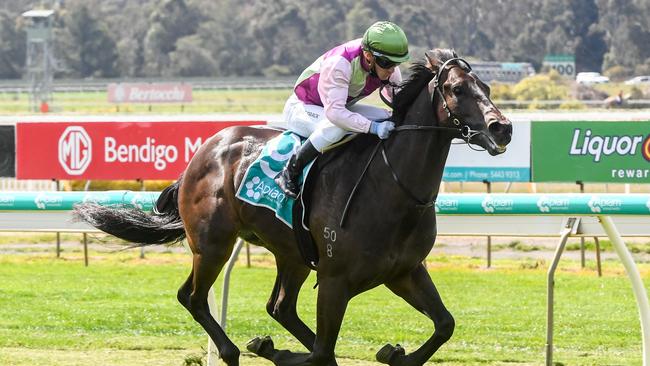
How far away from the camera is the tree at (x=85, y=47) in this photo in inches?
3356

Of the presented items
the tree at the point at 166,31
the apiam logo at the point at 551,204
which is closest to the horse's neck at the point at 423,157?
the apiam logo at the point at 551,204

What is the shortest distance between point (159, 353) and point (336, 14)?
259 feet

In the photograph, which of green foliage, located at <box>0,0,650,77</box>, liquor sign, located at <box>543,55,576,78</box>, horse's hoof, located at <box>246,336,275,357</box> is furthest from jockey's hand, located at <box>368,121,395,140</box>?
green foliage, located at <box>0,0,650,77</box>

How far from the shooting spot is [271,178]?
6.05 m

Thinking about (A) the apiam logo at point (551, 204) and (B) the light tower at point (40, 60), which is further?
(B) the light tower at point (40, 60)

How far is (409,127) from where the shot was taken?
5.56m

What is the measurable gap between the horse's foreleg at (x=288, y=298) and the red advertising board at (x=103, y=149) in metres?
8.92

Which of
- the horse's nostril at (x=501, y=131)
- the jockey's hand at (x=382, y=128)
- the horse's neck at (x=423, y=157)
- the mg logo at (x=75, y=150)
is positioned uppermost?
the horse's nostril at (x=501, y=131)

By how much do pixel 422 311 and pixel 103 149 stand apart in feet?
34.9

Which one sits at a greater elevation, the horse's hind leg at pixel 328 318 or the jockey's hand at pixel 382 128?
the jockey's hand at pixel 382 128

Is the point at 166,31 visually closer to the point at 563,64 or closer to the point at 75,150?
the point at 563,64

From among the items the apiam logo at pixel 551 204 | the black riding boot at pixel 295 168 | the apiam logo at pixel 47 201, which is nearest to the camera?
the black riding boot at pixel 295 168

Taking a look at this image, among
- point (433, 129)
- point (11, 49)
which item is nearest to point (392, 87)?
point (433, 129)

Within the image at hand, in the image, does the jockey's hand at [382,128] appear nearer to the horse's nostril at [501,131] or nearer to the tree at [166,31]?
the horse's nostril at [501,131]
